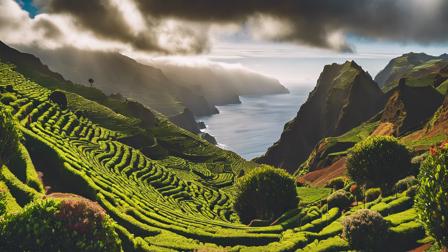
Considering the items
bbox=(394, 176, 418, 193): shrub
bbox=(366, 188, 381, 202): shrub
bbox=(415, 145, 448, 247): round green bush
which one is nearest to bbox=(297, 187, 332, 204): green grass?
bbox=(366, 188, 381, 202): shrub

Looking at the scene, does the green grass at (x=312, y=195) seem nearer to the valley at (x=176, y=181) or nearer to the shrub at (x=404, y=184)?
the valley at (x=176, y=181)

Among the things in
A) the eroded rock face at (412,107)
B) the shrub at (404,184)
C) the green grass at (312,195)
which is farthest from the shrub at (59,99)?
the shrub at (404,184)

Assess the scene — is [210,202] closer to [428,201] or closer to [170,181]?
[170,181]

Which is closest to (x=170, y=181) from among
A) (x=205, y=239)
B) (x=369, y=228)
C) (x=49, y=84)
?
(x=205, y=239)

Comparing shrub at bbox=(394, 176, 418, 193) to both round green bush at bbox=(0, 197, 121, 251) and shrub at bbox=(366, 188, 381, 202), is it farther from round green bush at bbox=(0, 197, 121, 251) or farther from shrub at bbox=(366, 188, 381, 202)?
round green bush at bbox=(0, 197, 121, 251)

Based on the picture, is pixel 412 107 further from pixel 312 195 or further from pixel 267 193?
pixel 267 193
